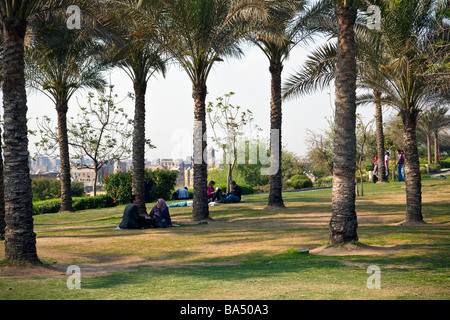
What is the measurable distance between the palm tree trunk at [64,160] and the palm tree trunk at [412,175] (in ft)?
54.7

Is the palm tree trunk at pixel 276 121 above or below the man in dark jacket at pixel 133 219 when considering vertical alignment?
above

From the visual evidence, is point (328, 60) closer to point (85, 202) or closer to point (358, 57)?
point (358, 57)

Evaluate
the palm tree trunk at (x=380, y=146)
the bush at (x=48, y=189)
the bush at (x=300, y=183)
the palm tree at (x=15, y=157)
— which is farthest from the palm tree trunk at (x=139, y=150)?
the bush at (x=300, y=183)

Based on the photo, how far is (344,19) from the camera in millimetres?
10641

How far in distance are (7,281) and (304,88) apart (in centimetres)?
1441

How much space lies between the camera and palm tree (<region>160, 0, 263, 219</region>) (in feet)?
53.3

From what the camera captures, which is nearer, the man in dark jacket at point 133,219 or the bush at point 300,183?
the man in dark jacket at point 133,219

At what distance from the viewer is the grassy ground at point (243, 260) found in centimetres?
653
